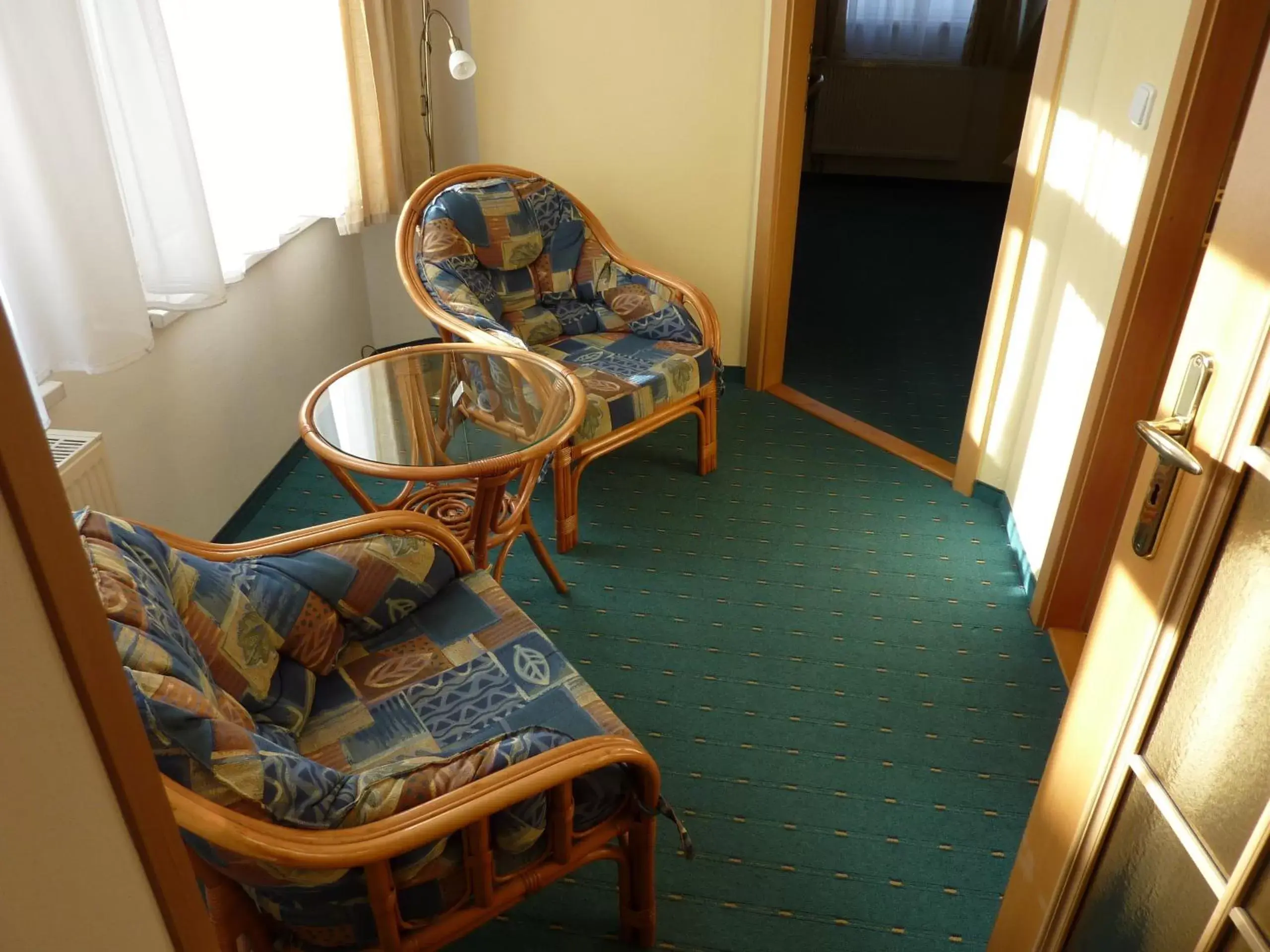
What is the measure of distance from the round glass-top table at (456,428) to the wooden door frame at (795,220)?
1.26 m

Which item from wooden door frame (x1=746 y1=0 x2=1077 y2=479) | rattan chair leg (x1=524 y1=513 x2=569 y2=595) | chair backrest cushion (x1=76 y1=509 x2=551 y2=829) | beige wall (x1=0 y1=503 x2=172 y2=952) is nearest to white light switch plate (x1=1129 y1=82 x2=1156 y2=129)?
wooden door frame (x1=746 y1=0 x2=1077 y2=479)

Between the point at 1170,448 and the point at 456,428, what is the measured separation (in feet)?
5.51

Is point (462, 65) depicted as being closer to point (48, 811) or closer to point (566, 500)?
point (566, 500)

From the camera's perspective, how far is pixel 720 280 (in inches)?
142

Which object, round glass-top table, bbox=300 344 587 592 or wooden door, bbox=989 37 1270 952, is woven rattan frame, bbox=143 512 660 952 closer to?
round glass-top table, bbox=300 344 587 592

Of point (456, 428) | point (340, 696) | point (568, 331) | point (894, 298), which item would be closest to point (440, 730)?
point (340, 696)

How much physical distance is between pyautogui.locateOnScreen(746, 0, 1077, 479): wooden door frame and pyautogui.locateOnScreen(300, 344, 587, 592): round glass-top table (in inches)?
49.8

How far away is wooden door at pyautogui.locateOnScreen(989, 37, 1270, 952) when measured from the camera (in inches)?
37.5

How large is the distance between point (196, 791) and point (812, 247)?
15.3ft

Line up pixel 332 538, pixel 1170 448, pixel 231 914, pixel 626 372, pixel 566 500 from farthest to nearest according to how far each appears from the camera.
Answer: pixel 626 372 < pixel 566 500 < pixel 332 538 < pixel 231 914 < pixel 1170 448

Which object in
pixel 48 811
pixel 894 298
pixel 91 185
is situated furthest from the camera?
pixel 894 298

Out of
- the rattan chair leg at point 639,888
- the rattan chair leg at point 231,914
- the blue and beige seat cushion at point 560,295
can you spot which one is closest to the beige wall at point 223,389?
the blue and beige seat cushion at point 560,295

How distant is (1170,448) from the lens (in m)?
1.02

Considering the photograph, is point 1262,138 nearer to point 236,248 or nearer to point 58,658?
point 58,658
